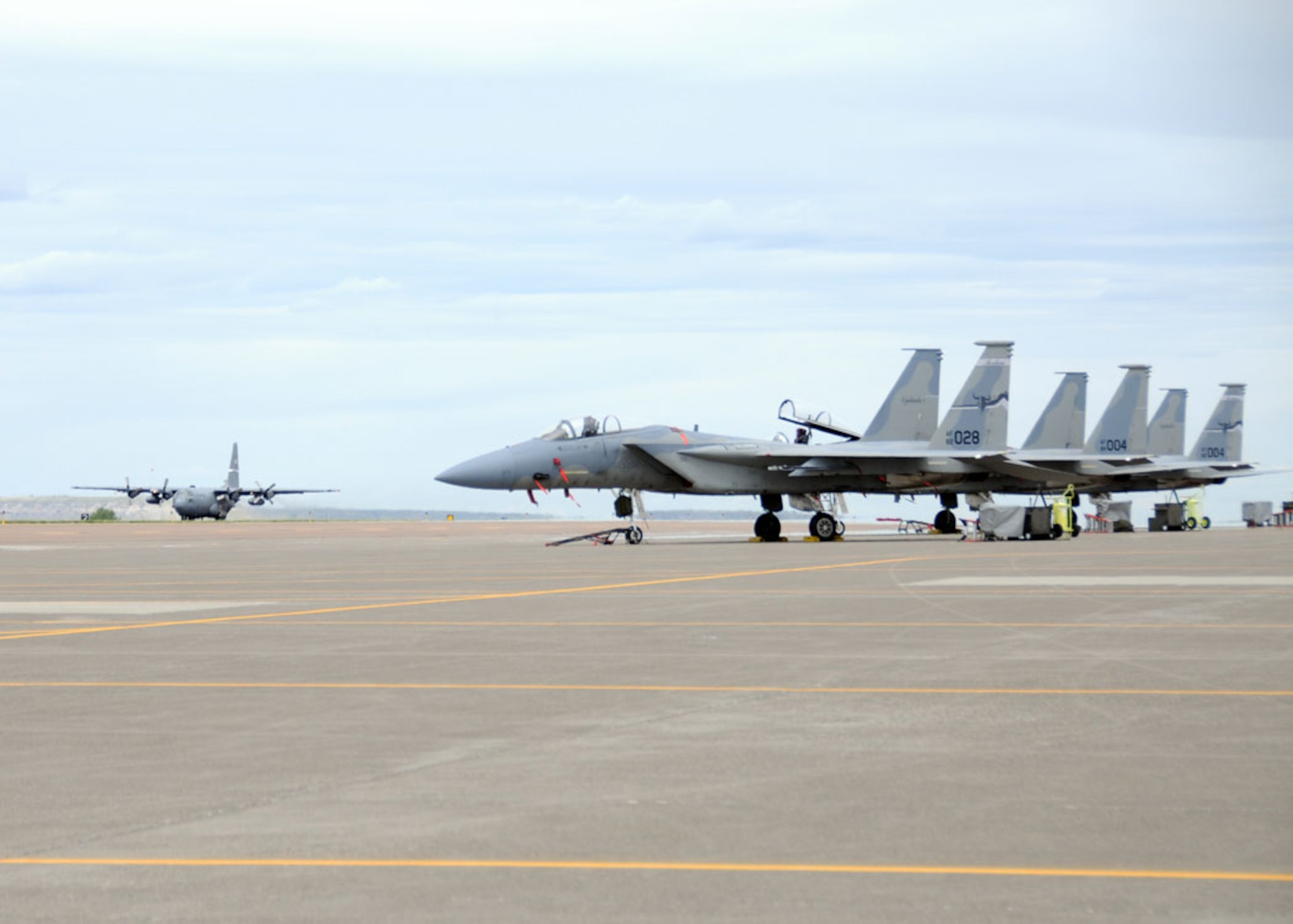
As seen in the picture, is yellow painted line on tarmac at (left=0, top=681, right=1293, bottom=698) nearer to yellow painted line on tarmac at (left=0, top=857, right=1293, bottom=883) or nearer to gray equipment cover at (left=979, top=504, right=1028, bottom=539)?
yellow painted line on tarmac at (left=0, top=857, right=1293, bottom=883)

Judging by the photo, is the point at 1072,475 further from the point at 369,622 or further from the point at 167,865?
the point at 167,865

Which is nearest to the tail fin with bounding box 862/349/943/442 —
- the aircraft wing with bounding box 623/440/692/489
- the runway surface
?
the aircraft wing with bounding box 623/440/692/489

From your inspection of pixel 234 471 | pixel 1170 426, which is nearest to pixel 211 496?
pixel 234 471

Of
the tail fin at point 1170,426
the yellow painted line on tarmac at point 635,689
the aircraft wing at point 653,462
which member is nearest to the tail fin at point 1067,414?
the tail fin at point 1170,426

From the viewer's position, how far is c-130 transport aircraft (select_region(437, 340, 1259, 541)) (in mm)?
42531

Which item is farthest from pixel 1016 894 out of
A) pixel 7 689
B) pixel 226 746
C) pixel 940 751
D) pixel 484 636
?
pixel 484 636

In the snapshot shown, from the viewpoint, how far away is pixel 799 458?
144 feet

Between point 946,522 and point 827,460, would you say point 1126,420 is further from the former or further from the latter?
point 827,460

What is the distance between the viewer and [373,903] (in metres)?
5.07

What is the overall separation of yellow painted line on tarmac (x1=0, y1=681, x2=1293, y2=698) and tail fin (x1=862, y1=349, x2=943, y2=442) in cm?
3662

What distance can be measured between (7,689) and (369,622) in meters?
5.55

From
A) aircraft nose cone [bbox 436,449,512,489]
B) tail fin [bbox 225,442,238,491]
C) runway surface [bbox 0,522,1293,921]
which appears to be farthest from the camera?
tail fin [bbox 225,442,238,491]

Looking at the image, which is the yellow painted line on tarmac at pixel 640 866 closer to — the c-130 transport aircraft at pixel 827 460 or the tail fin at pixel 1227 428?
the c-130 transport aircraft at pixel 827 460

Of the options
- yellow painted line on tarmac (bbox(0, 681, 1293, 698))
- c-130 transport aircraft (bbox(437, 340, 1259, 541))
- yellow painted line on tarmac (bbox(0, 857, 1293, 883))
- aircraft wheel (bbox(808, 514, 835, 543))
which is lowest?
yellow painted line on tarmac (bbox(0, 857, 1293, 883))
